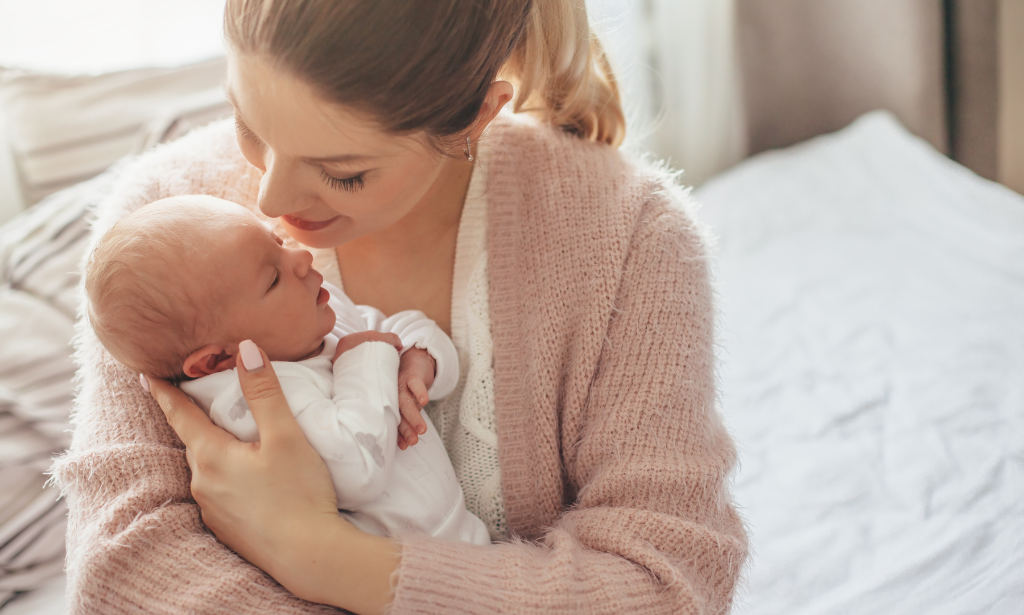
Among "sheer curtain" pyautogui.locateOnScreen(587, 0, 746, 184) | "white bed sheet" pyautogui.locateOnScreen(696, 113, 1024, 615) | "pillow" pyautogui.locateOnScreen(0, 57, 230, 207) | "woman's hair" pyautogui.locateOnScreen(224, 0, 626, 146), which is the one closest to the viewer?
"woman's hair" pyautogui.locateOnScreen(224, 0, 626, 146)

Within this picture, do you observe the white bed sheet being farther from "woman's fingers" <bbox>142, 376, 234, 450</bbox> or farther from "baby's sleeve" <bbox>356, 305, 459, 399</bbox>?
"woman's fingers" <bbox>142, 376, 234, 450</bbox>

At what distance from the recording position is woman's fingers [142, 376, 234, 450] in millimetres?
923

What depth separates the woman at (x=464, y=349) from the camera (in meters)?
0.85

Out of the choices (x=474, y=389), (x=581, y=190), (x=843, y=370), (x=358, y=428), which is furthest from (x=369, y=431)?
(x=843, y=370)

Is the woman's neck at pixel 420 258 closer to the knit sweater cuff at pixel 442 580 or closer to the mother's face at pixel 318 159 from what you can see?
the mother's face at pixel 318 159

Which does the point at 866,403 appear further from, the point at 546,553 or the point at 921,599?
the point at 546,553

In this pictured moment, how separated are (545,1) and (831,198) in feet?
5.64

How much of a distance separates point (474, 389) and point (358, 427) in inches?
9.5

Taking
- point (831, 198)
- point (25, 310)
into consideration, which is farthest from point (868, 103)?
point (25, 310)

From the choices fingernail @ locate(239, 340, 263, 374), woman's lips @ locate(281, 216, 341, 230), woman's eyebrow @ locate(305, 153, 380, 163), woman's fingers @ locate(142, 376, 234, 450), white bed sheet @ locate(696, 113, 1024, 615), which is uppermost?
woman's eyebrow @ locate(305, 153, 380, 163)

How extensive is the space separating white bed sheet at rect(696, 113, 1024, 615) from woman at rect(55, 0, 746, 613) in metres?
0.21

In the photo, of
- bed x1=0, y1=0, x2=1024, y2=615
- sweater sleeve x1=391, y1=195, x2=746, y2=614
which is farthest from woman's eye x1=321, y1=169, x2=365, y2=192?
bed x1=0, y1=0, x2=1024, y2=615

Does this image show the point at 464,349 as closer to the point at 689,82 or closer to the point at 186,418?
the point at 186,418

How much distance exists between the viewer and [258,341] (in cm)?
96
